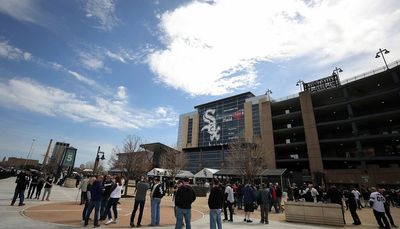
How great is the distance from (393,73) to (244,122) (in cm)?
4003

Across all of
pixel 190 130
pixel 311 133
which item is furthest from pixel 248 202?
pixel 190 130

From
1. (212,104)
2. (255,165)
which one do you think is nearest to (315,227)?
(255,165)

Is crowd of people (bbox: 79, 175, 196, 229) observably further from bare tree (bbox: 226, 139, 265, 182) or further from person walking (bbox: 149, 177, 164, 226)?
bare tree (bbox: 226, 139, 265, 182)

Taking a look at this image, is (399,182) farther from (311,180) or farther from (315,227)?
(315,227)

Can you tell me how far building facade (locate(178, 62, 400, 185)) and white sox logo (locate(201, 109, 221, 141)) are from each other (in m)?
28.8

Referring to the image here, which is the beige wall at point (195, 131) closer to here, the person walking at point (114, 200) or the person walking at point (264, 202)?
the person walking at point (264, 202)

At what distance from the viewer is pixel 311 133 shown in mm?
39594

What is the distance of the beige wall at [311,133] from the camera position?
1485 inches

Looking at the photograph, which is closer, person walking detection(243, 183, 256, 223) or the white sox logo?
person walking detection(243, 183, 256, 223)

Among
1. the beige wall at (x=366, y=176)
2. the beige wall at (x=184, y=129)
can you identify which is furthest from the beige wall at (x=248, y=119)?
the beige wall at (x=366, y=176)

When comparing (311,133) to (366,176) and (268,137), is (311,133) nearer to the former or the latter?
(268,137)

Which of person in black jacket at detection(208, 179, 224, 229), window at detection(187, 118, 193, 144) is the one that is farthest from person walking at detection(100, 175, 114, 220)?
window at detection(187, 118, 193, 144)

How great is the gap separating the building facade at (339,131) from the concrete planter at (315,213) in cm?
2814

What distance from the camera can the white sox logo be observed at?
7488 centimetres
